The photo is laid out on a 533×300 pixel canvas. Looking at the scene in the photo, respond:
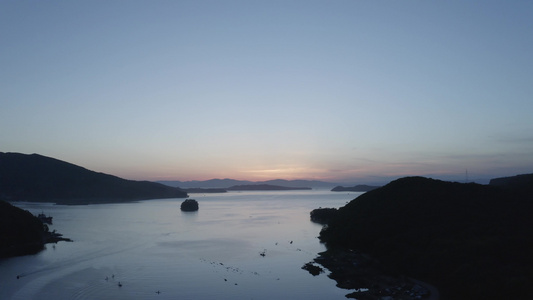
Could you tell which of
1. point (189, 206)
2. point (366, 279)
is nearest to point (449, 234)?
point (366, 279)

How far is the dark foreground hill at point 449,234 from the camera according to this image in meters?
29.8

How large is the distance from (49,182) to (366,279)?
585ft

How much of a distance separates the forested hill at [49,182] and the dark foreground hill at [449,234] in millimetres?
150992

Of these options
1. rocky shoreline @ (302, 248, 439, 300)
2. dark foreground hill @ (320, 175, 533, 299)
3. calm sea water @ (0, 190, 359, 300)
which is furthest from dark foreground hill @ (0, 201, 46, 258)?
dark foreground hill @ (320, 175, 533, 299)

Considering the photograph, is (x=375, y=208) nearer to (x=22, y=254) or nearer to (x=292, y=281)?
(x=292, y=281)

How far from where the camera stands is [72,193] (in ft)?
588

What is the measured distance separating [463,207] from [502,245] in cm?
1216

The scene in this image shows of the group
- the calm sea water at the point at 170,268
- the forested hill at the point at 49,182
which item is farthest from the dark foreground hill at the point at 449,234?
the forested hill at the point at 49,182

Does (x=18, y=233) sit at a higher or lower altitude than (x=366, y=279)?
higher

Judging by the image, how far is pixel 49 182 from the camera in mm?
176875

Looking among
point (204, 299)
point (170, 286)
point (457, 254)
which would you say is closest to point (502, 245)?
point (457, 254)

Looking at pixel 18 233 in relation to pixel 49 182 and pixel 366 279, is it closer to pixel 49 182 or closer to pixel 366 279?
pixel 366 279

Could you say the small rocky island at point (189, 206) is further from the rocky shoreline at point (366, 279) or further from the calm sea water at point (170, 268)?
the rocky shoreline at point (366, 279)

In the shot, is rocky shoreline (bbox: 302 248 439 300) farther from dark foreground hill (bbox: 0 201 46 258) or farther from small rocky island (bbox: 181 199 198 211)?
small rocky island (bbox: 181 199 198 211)
